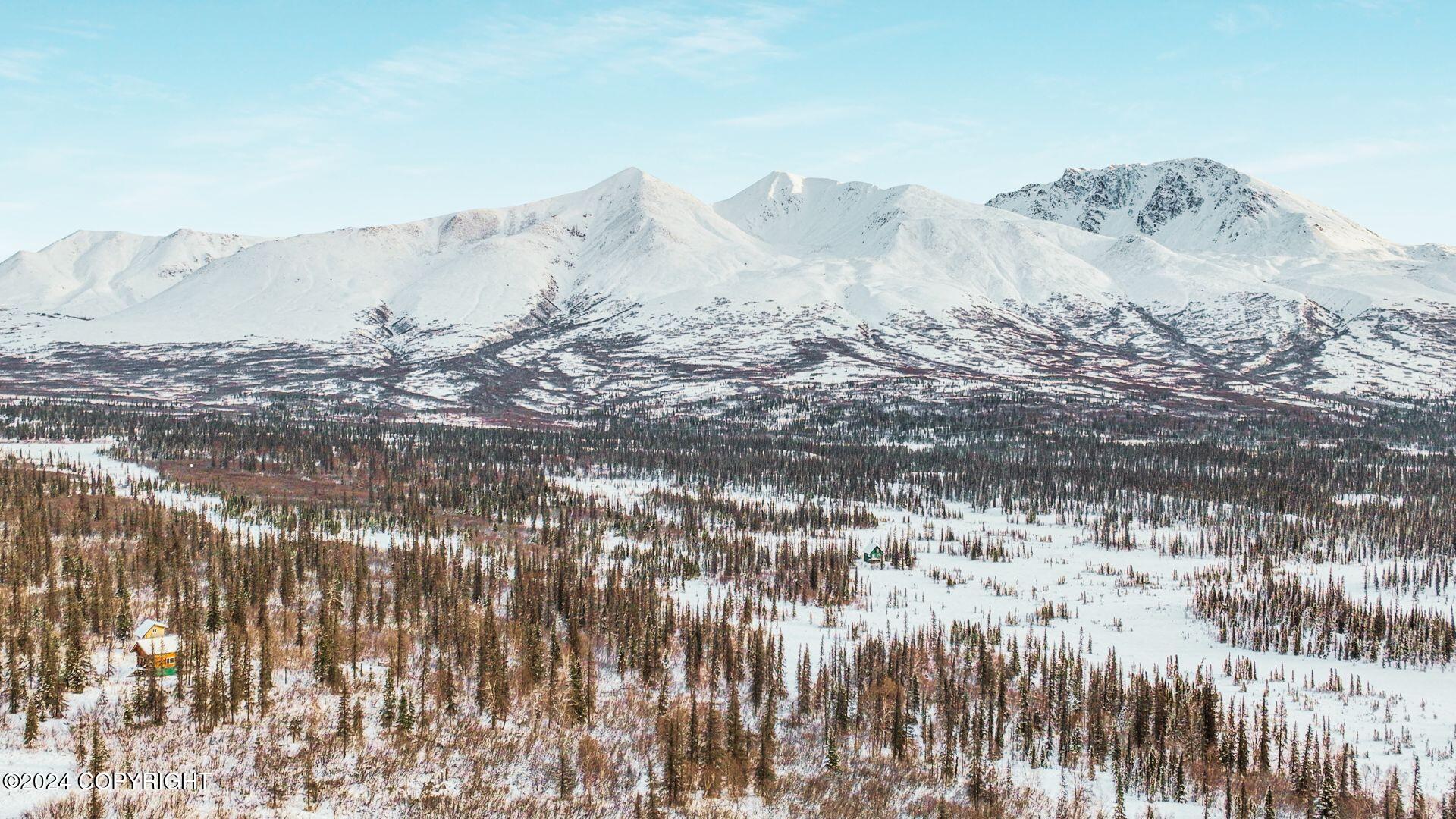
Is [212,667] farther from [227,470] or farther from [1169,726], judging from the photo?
[227,470]

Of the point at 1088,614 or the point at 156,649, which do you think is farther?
the point at 1088,614

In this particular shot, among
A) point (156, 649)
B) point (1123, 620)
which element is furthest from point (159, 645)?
point (1123, 620)

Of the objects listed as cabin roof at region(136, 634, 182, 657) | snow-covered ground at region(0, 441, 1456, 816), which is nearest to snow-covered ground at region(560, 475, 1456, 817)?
snow-covered ground at region(0, 441, 1456, 816)

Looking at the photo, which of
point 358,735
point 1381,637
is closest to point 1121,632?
point 1381,637

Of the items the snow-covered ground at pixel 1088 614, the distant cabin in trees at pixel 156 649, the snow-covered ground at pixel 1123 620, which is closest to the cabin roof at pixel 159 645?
the distant cabin in trees at pixel 156 649

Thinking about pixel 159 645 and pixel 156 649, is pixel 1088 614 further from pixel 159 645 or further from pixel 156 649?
pixel 156 649

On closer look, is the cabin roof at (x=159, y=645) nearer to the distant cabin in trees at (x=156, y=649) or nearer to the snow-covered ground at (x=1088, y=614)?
the distant cabin in trees at (x=156, y=649)

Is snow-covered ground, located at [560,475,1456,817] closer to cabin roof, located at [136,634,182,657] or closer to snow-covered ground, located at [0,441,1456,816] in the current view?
snow-covered ground, located at [0,441,1456,816]

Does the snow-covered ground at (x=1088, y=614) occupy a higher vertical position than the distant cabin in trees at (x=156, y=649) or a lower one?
lower
